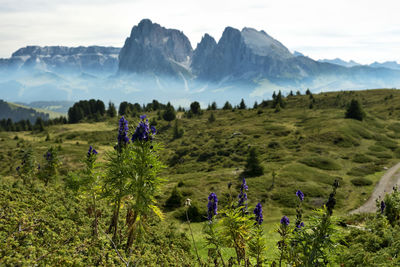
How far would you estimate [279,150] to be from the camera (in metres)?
79.6

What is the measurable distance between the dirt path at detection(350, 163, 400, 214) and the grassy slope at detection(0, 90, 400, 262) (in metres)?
1.55

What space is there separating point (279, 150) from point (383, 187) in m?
29.7

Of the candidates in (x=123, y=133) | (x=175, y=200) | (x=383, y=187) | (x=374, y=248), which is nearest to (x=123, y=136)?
(x=123, y=133)

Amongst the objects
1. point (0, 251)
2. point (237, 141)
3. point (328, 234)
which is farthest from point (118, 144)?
point (237, 141)

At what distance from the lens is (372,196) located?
163ft

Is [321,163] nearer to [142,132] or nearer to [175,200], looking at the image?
[175,200]

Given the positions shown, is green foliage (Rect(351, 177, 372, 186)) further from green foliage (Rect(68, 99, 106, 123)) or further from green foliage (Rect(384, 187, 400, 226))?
green foliage (Rect(68, 99, 106, 123))

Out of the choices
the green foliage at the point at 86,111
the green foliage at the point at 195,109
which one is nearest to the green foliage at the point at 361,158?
the green foliage at the point at 195,109

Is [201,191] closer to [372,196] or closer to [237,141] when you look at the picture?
[372,196]

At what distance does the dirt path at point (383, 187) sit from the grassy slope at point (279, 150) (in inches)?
61.1

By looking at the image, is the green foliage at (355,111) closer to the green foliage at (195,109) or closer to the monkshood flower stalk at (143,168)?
the green foliage at (195,109)

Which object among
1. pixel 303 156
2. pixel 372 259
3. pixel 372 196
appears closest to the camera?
pixel 372 259

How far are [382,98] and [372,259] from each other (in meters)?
159

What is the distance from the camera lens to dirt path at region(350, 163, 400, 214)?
44.3m
